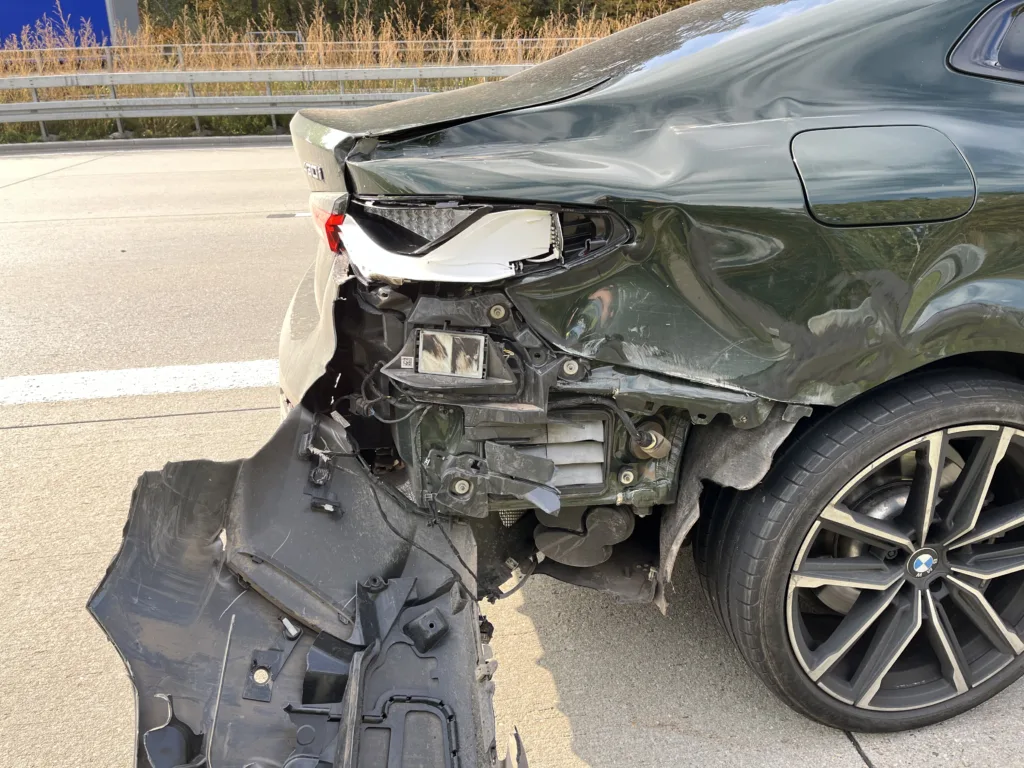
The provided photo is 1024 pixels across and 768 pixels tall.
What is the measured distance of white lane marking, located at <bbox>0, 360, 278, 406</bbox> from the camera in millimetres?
4219

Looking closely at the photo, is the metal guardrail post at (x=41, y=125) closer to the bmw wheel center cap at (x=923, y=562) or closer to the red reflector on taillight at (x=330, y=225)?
the red reflector on taillight at (x=330, y=225)

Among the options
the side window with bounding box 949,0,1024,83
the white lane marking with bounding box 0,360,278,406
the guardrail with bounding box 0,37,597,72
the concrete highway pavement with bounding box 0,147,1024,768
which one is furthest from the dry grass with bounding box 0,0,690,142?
the side window with bounding box 949,0,1024,83

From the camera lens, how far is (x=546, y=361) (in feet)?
5.84

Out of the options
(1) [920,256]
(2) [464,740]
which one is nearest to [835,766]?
(2) [464,740]

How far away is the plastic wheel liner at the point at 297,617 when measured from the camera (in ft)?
5.34

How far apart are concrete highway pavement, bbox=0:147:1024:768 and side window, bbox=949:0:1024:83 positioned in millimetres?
1798

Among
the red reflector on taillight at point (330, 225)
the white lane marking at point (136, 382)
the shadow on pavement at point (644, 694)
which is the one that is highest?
the red reflector on taillight at point (330, 225)

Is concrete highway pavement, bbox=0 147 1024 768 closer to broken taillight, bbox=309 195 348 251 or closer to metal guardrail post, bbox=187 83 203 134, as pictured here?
broken taillight, bbox=309 195 348 251

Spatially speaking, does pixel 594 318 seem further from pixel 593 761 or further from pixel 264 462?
pixel 593 761

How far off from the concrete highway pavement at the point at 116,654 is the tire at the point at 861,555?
162mm

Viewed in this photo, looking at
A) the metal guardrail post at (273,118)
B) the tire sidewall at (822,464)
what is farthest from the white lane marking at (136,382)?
the metal guardrail post at (273,118)

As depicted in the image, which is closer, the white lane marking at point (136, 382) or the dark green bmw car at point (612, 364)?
the dark green bmw car at point (612, 364)

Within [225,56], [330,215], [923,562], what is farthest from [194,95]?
[923,562]

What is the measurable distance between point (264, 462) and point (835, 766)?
1.76m
